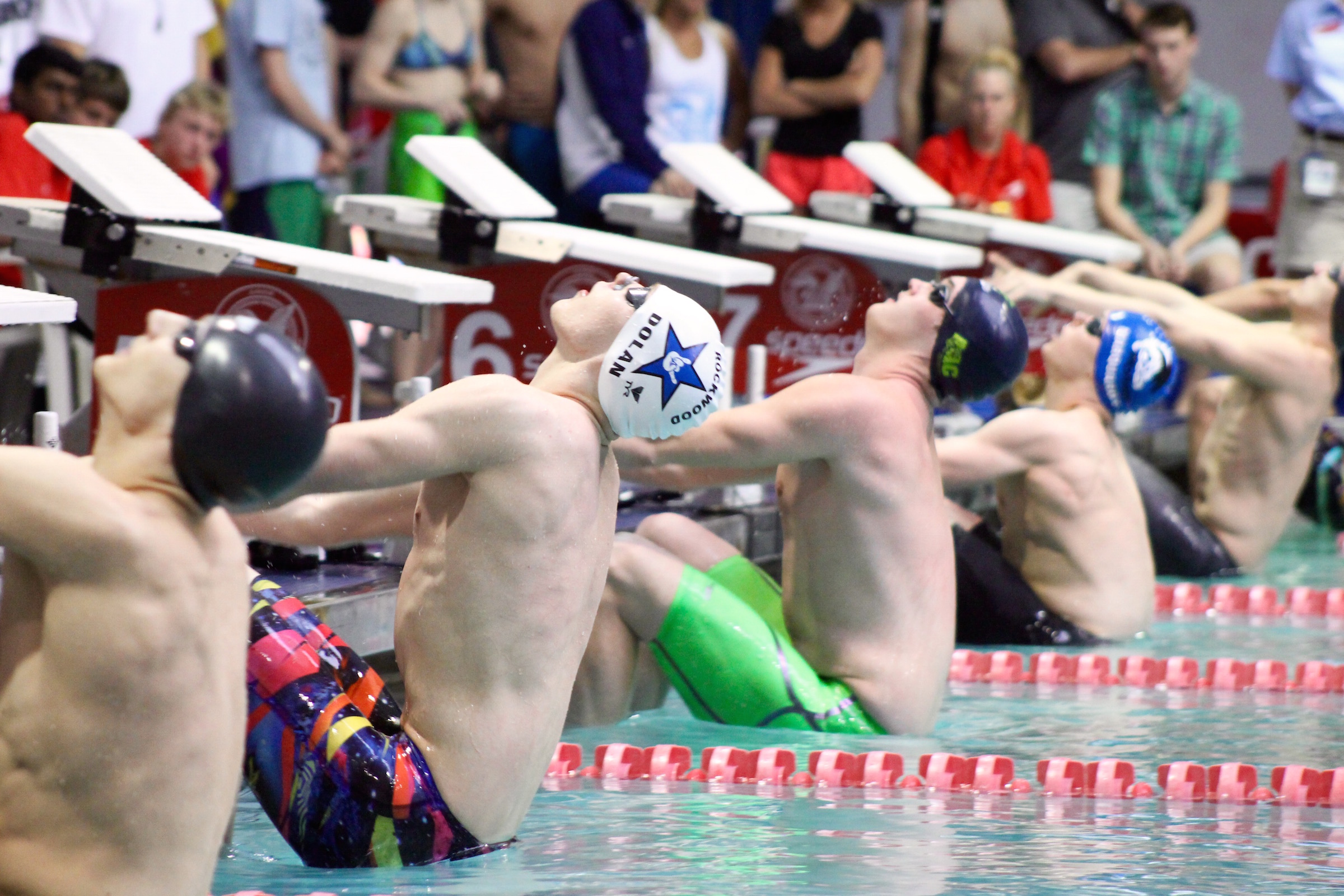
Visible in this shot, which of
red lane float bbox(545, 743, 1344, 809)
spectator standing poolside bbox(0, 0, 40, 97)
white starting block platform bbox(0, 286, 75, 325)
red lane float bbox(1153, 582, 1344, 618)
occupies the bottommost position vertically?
red lane float bbox(1153, 582, 1344, 618)

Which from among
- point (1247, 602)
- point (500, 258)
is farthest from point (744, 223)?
point (1247, 602)

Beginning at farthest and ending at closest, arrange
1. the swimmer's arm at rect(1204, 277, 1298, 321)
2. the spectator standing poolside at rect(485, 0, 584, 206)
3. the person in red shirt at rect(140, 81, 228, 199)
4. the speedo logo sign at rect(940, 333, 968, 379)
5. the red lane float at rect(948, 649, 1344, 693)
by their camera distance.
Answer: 1. the spectator standing poolside at rect(485, 0, 584, 206)
2. the swimmer's arm at rect(1204, 277, 1298, 321)
3. the person in red shirt at rect(140, 81, 228, 199)
4. the red lane float at rect(948, 649, 1344, 693)
5. the speedo logo sign at rect(940, 333, 968, 379)

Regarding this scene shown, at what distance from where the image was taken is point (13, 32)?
6594mm

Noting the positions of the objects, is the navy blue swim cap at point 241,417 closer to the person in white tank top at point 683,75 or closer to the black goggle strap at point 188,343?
the black goggle strap at point 188,343

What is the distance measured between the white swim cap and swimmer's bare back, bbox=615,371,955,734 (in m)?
0.81

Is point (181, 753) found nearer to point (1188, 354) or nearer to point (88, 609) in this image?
point (88, 609)

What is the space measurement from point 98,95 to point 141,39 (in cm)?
92

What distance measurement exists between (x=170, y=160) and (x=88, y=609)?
16.7ft

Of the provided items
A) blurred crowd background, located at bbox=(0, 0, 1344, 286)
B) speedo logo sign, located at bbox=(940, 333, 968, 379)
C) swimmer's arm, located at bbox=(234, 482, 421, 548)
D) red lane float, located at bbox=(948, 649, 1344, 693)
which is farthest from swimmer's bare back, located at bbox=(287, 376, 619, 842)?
blurred crowd background, located at bbox=(0, 0, 1344, 286)

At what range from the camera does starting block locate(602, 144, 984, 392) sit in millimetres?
7125

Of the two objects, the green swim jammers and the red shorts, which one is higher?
the red shorts

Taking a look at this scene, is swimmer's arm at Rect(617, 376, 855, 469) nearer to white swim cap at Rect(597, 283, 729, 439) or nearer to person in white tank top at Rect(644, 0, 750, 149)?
white swim cap at Rect(597, 283, 729, 439)

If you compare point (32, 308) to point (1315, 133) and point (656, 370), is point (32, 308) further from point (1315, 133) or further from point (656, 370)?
point (1315, 133)

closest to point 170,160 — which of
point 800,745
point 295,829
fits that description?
point 800,745
